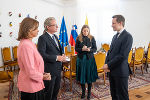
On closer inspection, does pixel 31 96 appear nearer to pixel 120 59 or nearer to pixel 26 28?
pixel 26 28

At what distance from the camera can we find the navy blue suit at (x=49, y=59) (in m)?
1.97

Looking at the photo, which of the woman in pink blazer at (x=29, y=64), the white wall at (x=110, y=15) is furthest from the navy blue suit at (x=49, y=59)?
the white wall at (x=110, y=15)

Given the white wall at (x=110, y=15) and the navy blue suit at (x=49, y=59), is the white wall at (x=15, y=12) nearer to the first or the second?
the white wall at (x=110, y=15)

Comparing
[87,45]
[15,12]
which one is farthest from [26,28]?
[15,12]

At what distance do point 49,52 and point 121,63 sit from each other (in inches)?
41.3

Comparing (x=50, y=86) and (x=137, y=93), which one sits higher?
(x=50, y=86)

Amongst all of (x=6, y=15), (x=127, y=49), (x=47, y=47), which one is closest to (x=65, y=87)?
(x=47, y=47)

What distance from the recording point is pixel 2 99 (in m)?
3.12

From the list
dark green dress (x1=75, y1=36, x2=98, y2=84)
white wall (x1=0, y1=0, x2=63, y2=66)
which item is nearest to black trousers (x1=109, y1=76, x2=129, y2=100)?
dark green dress (x1=75, y1=36, x2=98, y2=84)

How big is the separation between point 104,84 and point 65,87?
107 centimetres

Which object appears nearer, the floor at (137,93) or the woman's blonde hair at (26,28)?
the woman's blonde hair at (26,28)

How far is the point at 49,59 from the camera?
1.97 m

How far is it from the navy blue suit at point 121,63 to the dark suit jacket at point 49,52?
811 millimetres

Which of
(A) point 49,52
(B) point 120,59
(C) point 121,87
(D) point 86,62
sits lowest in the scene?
(C) point 121,87
